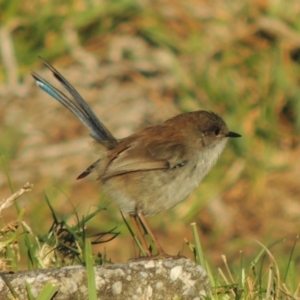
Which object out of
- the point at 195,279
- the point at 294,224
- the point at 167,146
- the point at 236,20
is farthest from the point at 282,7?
the point at 195,279

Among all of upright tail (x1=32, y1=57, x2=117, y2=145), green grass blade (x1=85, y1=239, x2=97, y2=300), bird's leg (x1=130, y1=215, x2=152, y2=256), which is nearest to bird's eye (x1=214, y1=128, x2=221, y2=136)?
upright tail (x1=32, y1=57, x2=117, y2=145)

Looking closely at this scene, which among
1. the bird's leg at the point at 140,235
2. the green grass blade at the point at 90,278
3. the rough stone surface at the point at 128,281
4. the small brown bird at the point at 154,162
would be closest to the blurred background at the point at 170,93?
the small brown bird at the point at 154,162

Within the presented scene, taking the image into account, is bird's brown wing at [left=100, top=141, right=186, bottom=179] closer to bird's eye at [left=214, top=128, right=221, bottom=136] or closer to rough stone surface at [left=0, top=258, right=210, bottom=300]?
bird's eye at [left=214, top=128, right=221, bottom=136]

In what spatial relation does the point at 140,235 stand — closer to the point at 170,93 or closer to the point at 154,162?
the point at 154,162

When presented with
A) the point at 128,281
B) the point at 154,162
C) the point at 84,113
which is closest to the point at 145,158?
the point at 154,162

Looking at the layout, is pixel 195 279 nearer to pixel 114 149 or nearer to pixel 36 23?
pixel 114 149

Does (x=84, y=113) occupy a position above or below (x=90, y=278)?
above

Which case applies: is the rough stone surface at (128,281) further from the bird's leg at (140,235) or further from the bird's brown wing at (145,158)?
the bird's brown wing at (145,158)
